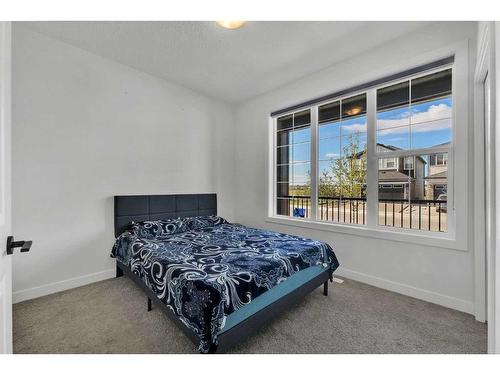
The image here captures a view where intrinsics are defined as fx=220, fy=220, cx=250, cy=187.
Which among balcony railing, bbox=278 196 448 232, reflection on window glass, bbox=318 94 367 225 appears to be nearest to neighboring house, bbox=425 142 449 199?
balcony railing, bbox=278 196 448 232

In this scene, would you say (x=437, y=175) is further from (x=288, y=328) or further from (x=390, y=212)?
(x=288, y=328)

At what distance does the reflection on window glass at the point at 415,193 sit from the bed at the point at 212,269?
3.15 ft

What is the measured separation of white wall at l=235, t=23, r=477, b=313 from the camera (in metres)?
2.02

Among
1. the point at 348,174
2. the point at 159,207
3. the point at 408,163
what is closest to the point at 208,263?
the point at 159,207

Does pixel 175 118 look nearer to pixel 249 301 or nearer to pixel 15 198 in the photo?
pixel 15 198

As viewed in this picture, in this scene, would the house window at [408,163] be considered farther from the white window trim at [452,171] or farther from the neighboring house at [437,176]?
the neighboring house at [437,176]

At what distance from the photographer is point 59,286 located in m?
2.35

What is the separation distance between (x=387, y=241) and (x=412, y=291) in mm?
522

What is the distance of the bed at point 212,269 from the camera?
135 centimetres

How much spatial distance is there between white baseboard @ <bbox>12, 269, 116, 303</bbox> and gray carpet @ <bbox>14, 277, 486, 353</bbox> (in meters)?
0.09

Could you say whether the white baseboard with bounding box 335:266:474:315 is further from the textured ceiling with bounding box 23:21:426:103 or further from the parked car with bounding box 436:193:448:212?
the textured ceiling with bounding box 23:21:426:103

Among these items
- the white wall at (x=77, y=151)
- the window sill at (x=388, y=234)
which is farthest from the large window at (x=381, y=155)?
the white wall at (x=77, y=151)
